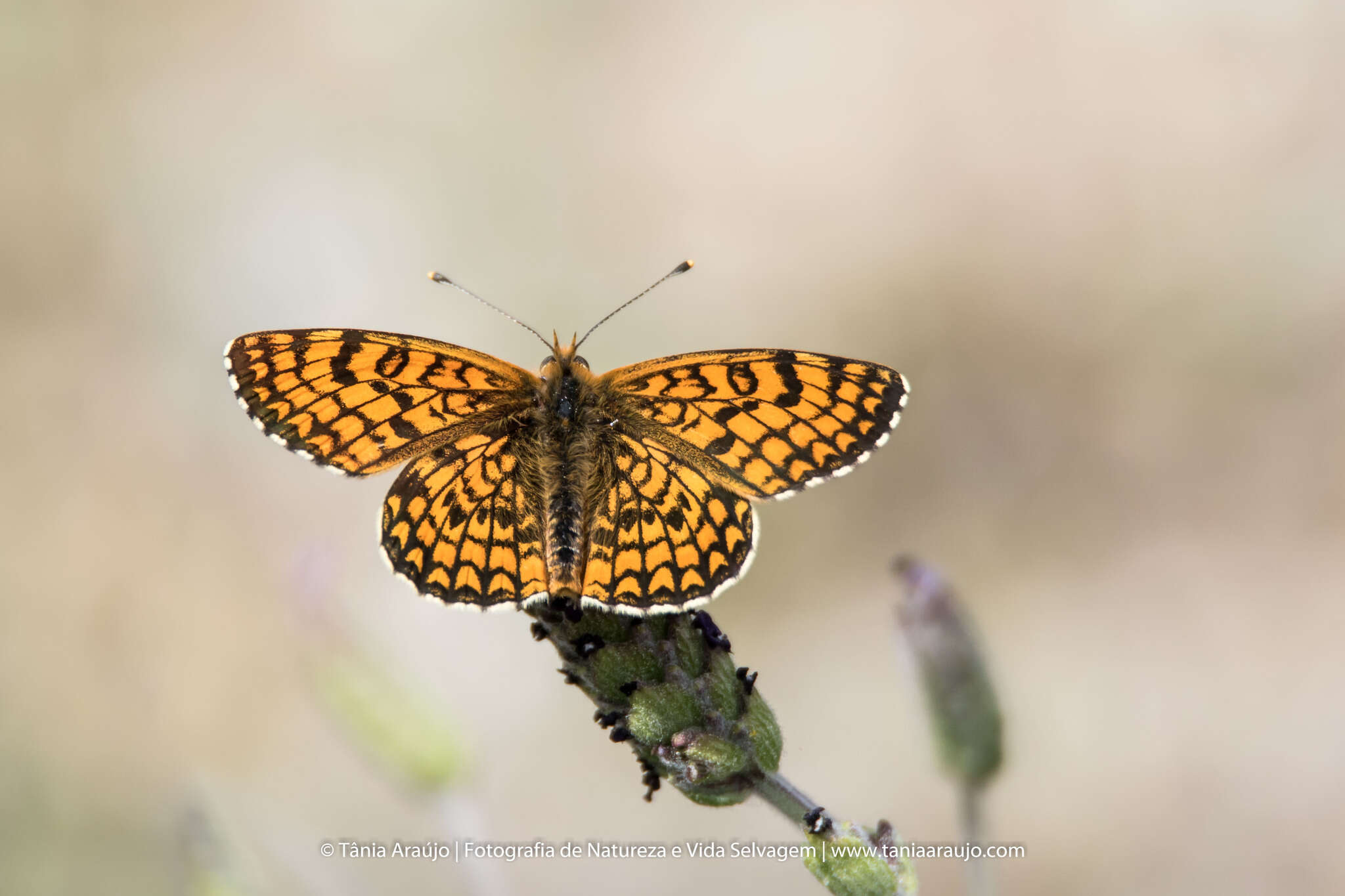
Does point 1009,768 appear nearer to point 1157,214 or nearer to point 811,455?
point 811,455

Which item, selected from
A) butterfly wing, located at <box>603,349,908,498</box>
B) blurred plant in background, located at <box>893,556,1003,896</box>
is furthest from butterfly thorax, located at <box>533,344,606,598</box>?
blurred plant in background, located at <box>893,556,1003,896</box>

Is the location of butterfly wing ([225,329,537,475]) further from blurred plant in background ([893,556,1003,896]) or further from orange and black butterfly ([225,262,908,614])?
blurred plant in background ([893,556,1003,896])

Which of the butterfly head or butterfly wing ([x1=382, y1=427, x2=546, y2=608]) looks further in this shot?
the butterfly head

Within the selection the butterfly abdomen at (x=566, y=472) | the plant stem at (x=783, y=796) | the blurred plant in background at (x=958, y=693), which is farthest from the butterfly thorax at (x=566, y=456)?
the blurred plant in background at (x=958, y=693)

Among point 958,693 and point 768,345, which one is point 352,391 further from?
point 768,345

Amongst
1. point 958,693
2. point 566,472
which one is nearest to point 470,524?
point 566,472

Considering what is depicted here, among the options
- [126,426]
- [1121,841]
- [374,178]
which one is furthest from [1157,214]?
[126,426]

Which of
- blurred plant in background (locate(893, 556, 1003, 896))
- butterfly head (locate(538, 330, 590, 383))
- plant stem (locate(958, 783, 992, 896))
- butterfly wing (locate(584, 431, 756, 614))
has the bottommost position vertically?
plant stem (locate(958, 783, 992, 896))

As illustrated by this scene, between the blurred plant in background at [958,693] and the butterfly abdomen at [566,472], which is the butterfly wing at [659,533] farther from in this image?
the blurred plant in background at [958,693]
